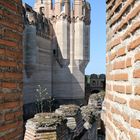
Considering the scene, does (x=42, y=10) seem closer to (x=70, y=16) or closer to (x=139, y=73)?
(x=70, y=16)

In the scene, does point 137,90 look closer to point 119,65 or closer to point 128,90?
point 128,90

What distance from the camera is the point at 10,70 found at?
3.25 m

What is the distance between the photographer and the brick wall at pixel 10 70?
3111mm

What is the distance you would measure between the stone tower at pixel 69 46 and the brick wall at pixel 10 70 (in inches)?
1091

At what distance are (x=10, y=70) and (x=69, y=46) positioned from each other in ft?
92.8

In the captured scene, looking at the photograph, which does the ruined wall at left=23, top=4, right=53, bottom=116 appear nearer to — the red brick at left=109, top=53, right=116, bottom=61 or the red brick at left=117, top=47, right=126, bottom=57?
the red brick at left=109, top=53, right=116, bottom=61

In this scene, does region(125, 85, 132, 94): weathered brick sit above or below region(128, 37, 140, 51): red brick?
below

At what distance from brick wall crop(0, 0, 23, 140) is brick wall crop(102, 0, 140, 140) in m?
0.81

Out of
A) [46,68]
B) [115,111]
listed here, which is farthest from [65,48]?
[115,111]

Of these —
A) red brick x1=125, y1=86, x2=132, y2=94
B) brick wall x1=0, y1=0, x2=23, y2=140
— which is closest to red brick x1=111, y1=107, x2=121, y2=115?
red brick x1=125, y1=86, x2=132, y2=94

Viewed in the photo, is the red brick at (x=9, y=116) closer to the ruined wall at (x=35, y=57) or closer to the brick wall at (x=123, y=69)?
the brick wall at (x=123, y=69)

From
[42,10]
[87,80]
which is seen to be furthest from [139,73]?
[87,80]

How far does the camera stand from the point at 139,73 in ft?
7.34

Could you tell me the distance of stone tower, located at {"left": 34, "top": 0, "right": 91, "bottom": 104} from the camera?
103ft
